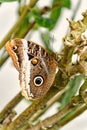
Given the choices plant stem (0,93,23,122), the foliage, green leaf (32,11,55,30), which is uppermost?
green leaf (32,11,55,30)

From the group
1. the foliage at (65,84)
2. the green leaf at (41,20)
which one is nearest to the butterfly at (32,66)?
the foliage at (65,84)

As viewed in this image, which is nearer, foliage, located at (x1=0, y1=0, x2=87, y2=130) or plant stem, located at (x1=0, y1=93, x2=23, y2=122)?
foliage, located at (x1=0, y1=0, x2=87, y2=130)

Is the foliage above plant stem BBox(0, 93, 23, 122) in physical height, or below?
below

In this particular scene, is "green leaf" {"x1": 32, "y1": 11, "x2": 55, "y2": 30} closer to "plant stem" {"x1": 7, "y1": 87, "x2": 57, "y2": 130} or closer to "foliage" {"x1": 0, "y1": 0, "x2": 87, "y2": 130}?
"foliage" {"x1": 0, "y1": 0, "x2": 87, "y2": 130}

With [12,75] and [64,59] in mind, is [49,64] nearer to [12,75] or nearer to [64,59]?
[64,59]

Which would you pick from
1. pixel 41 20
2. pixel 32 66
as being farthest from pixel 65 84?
pixel 41 20

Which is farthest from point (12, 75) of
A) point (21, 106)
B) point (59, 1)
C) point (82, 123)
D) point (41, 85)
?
point (41, 85)

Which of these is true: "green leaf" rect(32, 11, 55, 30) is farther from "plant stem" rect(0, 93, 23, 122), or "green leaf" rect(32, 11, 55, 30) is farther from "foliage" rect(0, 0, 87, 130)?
"plant stem" rect(0, 93, 23, 122)

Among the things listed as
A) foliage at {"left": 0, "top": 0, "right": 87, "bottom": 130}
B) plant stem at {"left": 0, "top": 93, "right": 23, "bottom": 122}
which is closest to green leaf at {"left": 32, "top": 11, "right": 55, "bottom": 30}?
foliage at {"left": 0, "top": 0, "right": 87, "bottom": 130}

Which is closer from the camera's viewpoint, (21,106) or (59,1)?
(59,1)

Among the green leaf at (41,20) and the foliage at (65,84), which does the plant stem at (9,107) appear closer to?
the foliage at (65,84)
